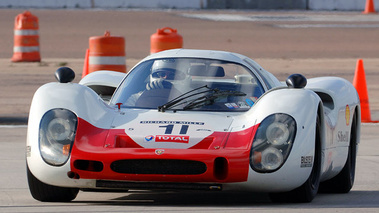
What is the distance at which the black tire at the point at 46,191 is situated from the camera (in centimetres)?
633

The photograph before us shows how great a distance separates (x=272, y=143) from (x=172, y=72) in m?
1.55

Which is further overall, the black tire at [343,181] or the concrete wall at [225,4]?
the concrete wall at [225,4]

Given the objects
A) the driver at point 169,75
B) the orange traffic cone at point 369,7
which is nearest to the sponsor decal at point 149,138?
the driver at point 169,75

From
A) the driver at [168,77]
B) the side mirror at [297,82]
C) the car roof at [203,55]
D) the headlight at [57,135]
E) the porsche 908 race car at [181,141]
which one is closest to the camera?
the porsche 908 race car at [181,141]

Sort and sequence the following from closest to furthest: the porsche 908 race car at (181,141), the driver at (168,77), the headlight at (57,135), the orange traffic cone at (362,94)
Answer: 1. the porsche 908 race car at (181,141)
2. the headlight at (57,135)
3. the driver at (168,77)
4. the orange traffic cone at (362,94)

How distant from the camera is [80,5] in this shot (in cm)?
3359

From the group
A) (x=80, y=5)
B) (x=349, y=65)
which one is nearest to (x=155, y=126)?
(x=349, y=65)

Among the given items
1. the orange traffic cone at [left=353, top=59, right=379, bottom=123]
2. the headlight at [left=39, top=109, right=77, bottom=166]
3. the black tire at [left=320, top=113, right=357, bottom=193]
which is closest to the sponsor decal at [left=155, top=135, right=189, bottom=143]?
the headlight at [left=39, top=109, right=77, bottom=166]

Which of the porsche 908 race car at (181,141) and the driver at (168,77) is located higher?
the driver at (168,77)

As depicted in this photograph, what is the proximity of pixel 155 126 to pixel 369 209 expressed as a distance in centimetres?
148

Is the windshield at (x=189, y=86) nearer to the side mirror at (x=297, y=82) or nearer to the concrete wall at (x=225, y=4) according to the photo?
the side mirror at (x=297, y=82)

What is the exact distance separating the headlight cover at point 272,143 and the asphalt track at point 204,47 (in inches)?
11.2

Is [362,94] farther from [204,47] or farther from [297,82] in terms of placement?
[204,47]

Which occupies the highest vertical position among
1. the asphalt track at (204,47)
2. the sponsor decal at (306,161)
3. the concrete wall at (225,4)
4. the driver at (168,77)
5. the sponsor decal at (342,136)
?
the driver at (168,77)
